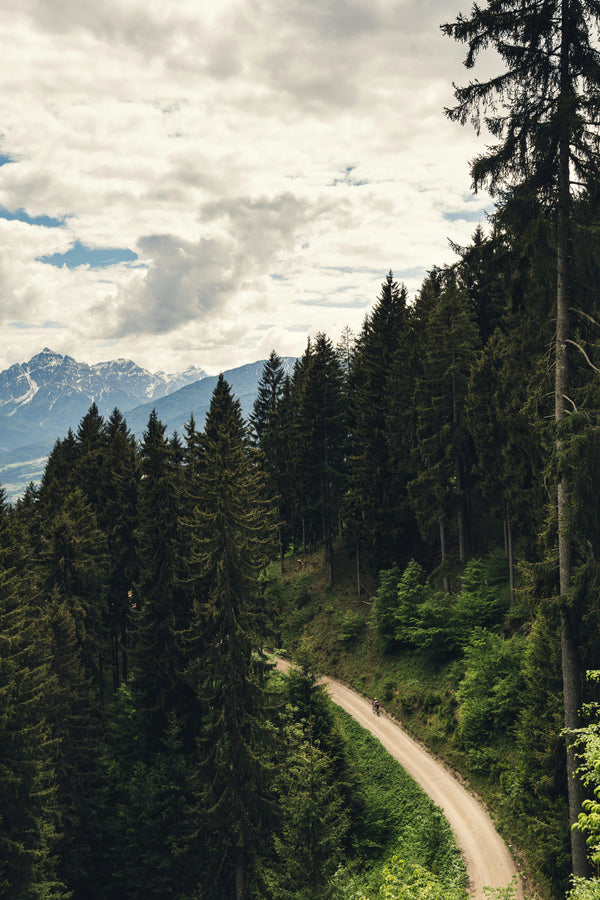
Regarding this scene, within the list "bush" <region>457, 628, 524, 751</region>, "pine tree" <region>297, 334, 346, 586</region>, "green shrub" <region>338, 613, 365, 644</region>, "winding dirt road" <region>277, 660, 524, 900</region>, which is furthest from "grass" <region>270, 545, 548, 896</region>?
"pine tree" <region>297, 334, 346, 586</region>

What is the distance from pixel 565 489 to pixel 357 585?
103 ft

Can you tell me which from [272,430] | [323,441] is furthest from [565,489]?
[272,430]

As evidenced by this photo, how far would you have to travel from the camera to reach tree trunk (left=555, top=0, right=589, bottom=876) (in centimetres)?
1138

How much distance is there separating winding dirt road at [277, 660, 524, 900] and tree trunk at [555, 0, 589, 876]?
6.56m

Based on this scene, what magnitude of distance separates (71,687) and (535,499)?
947 inches

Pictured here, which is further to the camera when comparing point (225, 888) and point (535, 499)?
point (535, 499)

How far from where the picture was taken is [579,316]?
1206 cm

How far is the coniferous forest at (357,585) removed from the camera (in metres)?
11.7

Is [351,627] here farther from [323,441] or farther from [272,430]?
[272,430]

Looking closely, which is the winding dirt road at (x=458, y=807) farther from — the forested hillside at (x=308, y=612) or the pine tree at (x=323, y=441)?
the pine tree at (x=323, y=441)

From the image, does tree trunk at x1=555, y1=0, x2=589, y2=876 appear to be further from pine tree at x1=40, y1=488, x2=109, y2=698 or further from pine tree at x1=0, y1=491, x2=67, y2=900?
pine tree at x1=40, y1=488, x2=109, y2=698

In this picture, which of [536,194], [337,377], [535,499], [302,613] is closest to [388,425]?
[337,377]

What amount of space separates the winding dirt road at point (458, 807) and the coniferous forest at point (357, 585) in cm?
130

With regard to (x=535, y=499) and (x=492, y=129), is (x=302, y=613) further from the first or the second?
(x=492, y=129)
